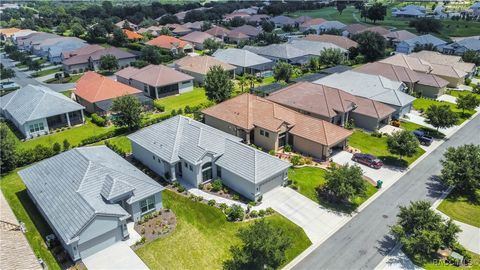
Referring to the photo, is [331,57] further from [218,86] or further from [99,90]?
[99,90]

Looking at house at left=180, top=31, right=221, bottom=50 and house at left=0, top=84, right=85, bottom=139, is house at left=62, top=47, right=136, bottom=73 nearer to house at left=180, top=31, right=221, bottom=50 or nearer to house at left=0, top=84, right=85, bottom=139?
house at left=180, top=31, right=221, bottom=50

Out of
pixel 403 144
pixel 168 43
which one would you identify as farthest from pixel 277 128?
Answer: pixel 168 43

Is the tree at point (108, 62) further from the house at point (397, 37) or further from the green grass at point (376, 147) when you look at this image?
the house at point (397, 37)

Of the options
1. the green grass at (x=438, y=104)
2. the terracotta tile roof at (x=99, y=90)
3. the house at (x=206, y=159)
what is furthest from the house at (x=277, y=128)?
the green grass at (x=438, y=104)

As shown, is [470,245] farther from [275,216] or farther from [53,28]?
[53,28]

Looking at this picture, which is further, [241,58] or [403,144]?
[241,58]

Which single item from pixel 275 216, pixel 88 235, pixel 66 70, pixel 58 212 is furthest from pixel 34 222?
pixel 66 70
